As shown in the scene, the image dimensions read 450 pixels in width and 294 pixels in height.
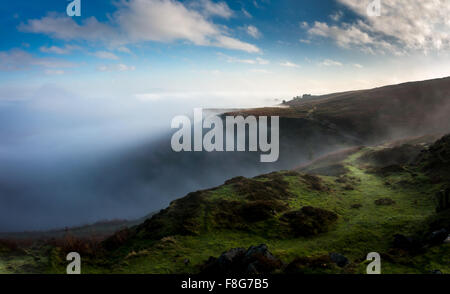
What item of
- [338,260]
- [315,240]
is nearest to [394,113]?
[315,240]

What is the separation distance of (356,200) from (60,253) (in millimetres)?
32337

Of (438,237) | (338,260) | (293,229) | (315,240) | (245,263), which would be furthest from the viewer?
(293,229)

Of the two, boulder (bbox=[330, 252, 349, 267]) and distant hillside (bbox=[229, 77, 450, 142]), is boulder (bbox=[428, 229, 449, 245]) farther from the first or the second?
distant hillside (bbox=[229, 77, 450, 142])

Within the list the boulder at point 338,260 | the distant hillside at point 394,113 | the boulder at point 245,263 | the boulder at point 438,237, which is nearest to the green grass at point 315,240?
the boulder at point 338,260

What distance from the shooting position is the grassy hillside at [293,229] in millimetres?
16125

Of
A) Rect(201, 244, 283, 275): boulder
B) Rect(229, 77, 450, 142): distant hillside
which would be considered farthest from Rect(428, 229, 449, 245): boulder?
Rect(229, 77, 450, 142): distant hillside

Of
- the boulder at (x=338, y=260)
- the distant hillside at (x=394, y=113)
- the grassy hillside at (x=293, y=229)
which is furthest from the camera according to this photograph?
the distant hillside at (x=394, y=113)

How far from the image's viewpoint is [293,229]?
75.3 ft

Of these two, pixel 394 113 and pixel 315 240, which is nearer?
Answer: pixel 315 240

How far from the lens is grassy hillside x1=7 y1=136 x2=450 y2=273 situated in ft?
52.9

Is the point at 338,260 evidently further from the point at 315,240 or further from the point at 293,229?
the point at 293,229

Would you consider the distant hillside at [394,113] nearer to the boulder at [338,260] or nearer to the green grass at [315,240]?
the green grass at [315,240]

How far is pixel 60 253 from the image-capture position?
60.4 feet
